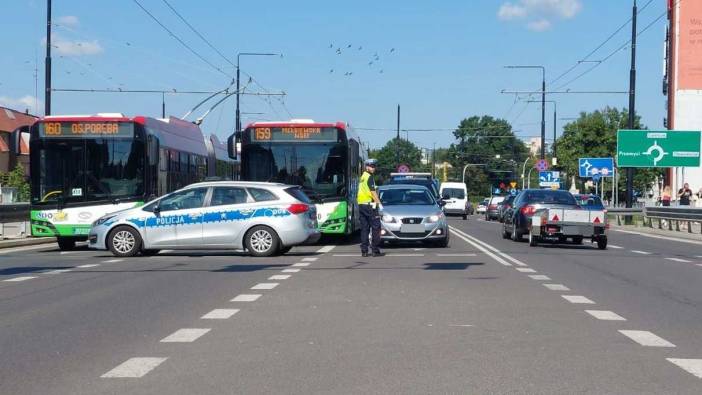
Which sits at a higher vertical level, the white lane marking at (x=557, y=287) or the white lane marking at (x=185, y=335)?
the white lane marking at (x=557, y=287)

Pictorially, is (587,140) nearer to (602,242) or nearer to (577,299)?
(602,242)

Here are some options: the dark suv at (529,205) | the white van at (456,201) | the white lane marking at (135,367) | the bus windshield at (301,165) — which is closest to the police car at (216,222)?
the bus windshield at (301,165)

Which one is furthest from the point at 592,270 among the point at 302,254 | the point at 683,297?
the point at 302,254

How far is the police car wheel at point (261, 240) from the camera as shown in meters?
19.7

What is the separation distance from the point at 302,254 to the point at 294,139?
413 centimetres

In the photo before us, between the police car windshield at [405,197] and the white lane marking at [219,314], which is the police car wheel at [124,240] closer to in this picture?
the police car windshield at [405,197]

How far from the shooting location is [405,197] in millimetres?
24797

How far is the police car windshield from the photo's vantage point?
24531 mm

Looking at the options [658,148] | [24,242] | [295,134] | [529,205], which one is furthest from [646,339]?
[658,148]

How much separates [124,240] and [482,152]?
13054 cm

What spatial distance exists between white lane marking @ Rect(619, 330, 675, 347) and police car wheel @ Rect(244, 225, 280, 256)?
36.1 ft

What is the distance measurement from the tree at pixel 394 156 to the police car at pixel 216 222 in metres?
134

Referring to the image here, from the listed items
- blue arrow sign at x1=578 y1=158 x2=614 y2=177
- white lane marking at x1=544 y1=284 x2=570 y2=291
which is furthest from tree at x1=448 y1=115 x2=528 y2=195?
white lane marking at x1=544 y1=284 x2=570 y2=291

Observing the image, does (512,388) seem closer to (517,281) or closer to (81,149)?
(517,281)
